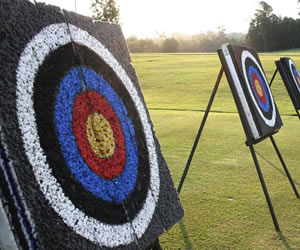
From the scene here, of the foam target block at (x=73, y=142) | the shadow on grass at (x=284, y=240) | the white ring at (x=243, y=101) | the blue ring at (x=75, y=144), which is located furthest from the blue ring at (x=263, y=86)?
the blue ring at (x=75, y=144)

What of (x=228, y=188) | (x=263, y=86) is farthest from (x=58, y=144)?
(x=263, y=86)

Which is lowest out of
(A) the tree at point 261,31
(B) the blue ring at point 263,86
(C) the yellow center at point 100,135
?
(A) the tree at point 261,31

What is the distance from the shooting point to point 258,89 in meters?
2.60

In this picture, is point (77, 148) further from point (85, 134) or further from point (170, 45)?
point (170, 45)

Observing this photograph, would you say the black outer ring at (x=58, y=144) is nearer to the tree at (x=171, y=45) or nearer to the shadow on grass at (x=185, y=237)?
the shadow on grass at (x=185, y=237)

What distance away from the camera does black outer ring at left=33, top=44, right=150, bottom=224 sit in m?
0.95

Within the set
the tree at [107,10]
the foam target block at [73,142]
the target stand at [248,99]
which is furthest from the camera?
the tree at [107,10]

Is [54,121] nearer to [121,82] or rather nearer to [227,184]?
[121,82]

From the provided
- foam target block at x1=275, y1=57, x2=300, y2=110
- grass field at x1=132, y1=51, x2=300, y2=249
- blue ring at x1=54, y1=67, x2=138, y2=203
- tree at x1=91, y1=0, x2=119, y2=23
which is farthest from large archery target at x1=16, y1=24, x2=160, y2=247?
tree at x1=91, y1=0, x2=119, y2=23

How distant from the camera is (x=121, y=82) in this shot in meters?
1.42

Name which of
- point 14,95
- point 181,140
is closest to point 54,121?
point 14,95

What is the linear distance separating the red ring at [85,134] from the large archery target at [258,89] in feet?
3.88

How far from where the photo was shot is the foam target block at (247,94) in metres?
2.08

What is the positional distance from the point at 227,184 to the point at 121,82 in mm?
1619
